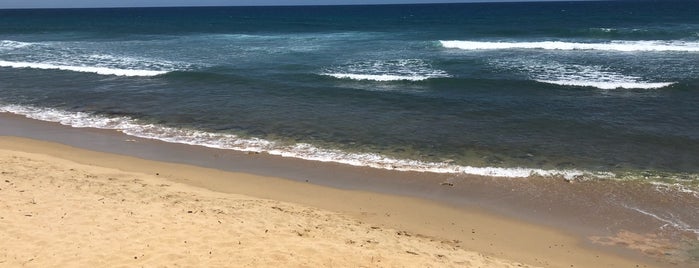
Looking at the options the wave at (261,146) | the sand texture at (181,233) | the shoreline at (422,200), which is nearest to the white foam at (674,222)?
the shoreline at (422,200)

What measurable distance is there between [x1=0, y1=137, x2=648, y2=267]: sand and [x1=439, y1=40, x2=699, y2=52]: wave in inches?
1052

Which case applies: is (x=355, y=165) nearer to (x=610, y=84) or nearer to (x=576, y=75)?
(x=610, y=84)

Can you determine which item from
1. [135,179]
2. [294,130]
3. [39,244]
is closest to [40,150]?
[135,179]

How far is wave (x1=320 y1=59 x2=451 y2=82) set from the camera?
23.8m

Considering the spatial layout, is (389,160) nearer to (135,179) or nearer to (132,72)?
(135,179)

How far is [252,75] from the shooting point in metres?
25.1

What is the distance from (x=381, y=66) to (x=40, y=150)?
17178mm

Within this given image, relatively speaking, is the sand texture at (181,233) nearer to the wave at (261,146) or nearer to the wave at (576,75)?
the wave at (261,146)

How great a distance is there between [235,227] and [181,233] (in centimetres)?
77

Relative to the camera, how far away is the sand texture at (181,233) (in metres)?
6.77

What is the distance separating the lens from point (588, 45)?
3381 centimetres

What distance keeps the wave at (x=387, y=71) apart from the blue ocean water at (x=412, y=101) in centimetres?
10

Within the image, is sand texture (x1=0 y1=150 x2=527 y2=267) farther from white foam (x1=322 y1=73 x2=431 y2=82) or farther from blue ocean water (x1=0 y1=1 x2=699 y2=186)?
white foam (x1=322 y1=73 x2=431 y2=82)

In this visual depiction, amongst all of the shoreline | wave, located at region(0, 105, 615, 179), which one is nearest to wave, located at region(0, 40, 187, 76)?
wave, located at region(0, 105, 615, 179)
